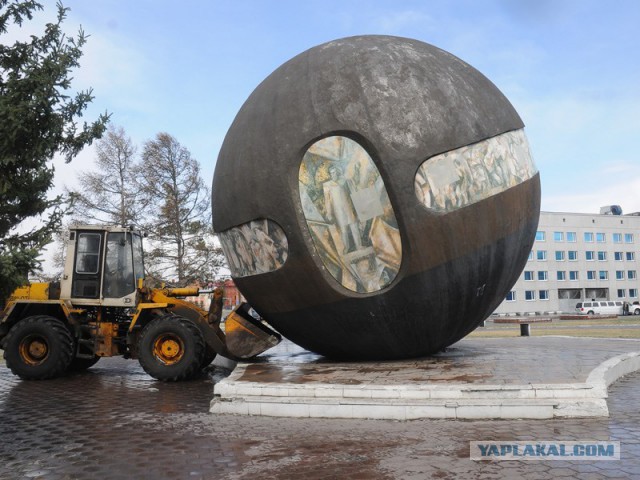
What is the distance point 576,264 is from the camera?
68.2 m

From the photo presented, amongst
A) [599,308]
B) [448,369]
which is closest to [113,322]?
[448,369]

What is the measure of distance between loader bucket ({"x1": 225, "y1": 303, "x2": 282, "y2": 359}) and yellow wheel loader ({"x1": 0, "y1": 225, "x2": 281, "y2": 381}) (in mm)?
20

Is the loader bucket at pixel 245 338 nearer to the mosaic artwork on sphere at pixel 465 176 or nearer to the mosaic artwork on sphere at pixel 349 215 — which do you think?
the mosaic artwork on sphere at pixel 349 215

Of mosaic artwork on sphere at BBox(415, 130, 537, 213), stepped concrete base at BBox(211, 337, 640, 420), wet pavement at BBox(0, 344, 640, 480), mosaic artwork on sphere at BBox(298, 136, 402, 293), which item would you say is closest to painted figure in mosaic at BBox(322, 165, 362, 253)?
mosaic artwork on sphere at BBox(298, 136, 402, 293)

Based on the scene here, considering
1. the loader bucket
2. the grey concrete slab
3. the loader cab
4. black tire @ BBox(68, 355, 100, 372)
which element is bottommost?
the grey concrete slab

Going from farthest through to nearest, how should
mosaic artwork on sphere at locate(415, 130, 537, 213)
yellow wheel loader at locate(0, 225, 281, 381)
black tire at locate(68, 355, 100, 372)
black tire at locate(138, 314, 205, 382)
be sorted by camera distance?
1. black tire at locate(68, 355, 100, 372)
2. yellow wheel loader at locate(0, 225, 281, 381)
3. black tire at locate(138, 314, 205, 382)
4. mosaic artwork on sphere at locate(415, 130, 537, 213)

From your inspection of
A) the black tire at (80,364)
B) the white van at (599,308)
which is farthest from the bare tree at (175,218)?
the white van at (599,308)

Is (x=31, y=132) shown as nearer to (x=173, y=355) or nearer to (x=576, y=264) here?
(x=173, y=355)

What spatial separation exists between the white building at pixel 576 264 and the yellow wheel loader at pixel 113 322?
56.4 meters

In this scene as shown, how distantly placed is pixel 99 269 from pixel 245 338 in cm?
367

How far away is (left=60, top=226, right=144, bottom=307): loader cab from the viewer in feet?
41.1

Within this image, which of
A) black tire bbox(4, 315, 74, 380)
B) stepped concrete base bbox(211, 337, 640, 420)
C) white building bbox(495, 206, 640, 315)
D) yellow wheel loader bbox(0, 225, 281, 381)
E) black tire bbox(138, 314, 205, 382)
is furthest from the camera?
white building bbox(495, 206, 640, 315)

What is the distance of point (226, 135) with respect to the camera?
416 inches

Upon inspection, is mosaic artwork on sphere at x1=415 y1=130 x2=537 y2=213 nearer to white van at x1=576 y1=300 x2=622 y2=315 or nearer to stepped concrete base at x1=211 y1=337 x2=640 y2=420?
stepped concrete base at x1=211 y1=337 x2=640 y2=420
